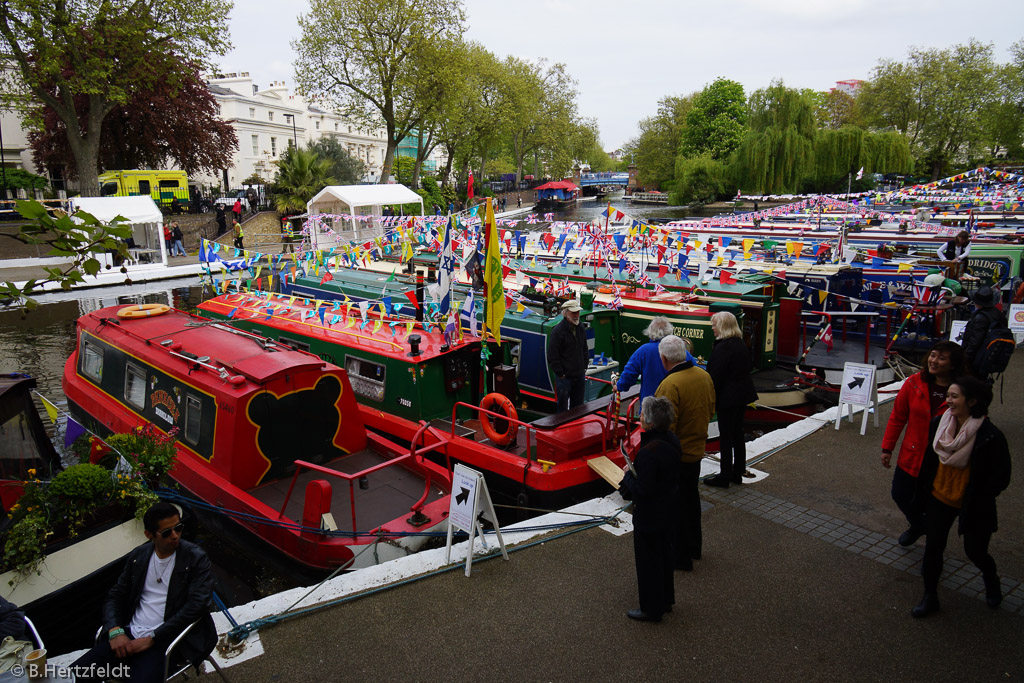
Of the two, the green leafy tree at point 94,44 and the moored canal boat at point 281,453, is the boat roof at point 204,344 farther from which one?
the green leafy tree at point 94,44

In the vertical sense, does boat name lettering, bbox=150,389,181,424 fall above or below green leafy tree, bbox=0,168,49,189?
below

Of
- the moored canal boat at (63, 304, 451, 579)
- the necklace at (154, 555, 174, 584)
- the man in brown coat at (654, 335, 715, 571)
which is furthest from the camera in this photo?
the moored canal boat at (63, 304, 451, 579)

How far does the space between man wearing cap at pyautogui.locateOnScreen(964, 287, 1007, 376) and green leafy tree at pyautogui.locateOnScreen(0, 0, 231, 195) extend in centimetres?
2888

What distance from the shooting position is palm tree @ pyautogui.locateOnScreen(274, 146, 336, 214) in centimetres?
3522

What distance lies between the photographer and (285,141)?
65.1 m

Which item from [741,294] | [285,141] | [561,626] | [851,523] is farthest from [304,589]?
[285,141]

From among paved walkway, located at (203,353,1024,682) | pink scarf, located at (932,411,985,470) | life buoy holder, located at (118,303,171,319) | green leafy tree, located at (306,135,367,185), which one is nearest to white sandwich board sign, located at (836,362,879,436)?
paved walkway, located at (203,353,1024,682)

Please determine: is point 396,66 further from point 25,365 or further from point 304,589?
point 304,589

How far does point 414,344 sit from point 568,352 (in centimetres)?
203

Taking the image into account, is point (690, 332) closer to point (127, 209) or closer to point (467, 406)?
point (467, 406)

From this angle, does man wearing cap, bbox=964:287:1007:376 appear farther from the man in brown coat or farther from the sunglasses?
the sunglasses

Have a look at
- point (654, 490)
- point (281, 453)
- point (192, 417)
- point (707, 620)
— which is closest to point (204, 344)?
point (192, 417)

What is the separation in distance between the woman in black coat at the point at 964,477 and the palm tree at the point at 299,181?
34.3m

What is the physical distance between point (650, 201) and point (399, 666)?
72.3 metres
